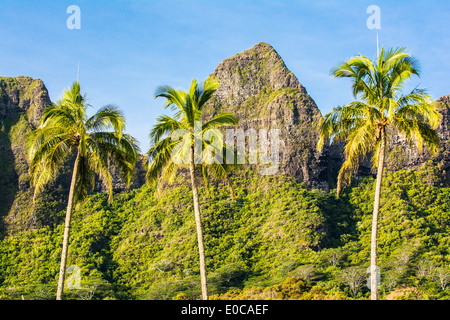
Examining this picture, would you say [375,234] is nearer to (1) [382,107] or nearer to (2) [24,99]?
(1) [382,107]

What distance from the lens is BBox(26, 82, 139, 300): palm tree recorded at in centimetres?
1806

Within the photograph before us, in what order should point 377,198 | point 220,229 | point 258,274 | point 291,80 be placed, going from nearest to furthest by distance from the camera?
point 377,198, point 258,274, point 220,229, point 291,80

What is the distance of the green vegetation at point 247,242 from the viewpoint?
73.1 m

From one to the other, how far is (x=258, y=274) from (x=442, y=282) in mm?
26748

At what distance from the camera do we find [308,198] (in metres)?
102

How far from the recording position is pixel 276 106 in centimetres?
12006

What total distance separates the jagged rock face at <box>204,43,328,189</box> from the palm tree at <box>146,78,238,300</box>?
9181cm

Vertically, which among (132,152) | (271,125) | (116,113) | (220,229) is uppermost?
(271,125)

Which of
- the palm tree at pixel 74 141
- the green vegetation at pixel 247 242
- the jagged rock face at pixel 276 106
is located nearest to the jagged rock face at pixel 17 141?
the green vegetation at pixel 247 242

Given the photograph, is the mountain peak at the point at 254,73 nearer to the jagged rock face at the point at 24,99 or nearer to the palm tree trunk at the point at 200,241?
the jagged rock face at the point at 24,99

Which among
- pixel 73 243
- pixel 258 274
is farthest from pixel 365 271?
pixel 73 243

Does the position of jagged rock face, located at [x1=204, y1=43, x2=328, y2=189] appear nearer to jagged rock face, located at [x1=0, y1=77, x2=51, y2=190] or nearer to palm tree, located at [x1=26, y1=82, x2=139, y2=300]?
jagged rock face, located at [x1=0, y1=77, x2=51, y2=190]

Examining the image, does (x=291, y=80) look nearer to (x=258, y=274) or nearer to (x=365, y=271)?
(x=258, y=274)

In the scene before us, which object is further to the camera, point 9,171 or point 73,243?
point 9,171
